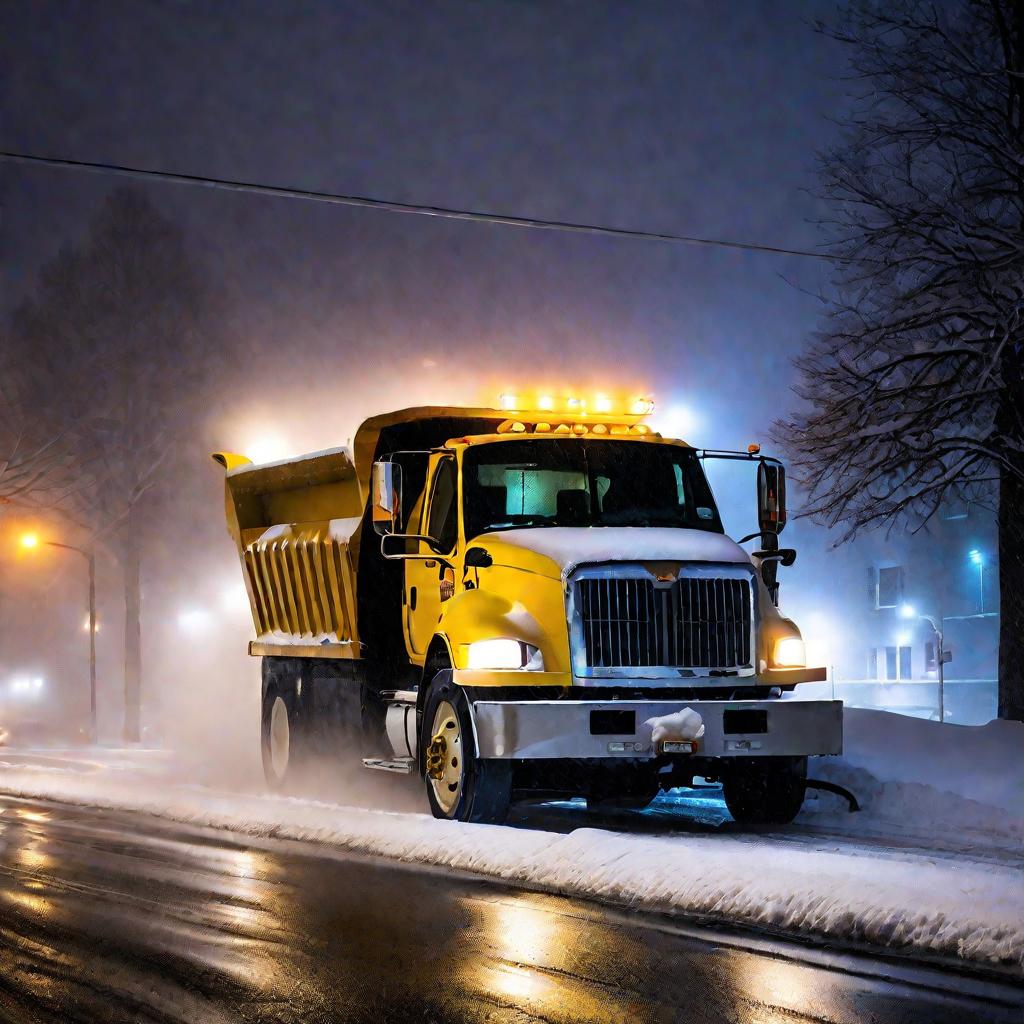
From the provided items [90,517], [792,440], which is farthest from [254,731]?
[90,517]

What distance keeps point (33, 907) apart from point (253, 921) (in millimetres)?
1401

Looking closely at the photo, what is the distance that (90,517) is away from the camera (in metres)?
46.4

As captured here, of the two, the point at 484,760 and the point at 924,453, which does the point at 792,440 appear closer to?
the point at 924,453

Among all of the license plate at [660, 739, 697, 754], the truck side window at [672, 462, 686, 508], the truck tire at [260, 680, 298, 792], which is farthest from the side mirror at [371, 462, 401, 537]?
the truck tire at [260, 680, 298, 792]

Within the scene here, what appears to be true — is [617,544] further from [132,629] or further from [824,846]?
[132,629]

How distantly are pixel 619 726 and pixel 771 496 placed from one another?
2899 mm

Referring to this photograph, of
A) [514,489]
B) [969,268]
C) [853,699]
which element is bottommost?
[853,699]

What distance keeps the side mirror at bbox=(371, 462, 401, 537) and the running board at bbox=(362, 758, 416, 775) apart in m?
2.10

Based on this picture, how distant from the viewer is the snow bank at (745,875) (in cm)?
757

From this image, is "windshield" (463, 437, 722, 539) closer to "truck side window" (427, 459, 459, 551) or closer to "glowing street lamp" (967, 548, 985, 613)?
"truck side window" (427, 459, 459, 551)

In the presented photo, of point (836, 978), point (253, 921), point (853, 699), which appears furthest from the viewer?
point (853, 699)

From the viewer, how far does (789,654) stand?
1286 centimetres

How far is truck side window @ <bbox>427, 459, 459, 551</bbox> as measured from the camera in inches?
541

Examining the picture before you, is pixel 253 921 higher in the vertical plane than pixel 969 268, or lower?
lower
